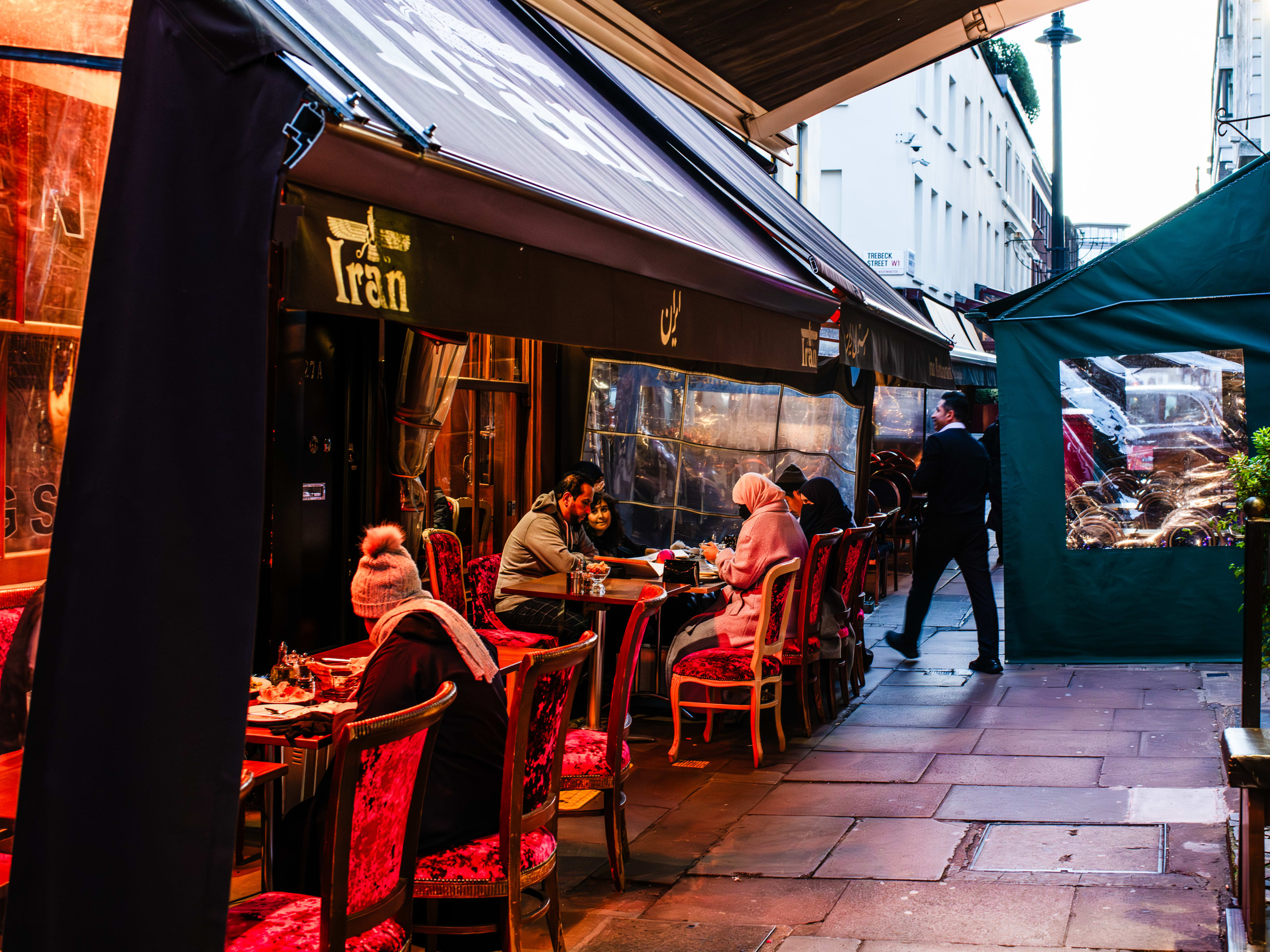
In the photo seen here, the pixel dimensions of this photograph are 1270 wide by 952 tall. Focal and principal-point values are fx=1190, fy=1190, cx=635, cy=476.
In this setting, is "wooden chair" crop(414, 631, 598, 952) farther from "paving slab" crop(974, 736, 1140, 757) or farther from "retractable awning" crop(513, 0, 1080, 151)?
"paving slab" crop(974, 736, 1140, 757)

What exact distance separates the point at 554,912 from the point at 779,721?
9.70ft

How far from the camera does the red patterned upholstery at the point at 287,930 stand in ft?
9.37

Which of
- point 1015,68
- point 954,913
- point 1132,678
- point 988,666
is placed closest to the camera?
point 954,913

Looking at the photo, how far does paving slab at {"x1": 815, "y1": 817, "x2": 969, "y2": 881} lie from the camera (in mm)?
4645

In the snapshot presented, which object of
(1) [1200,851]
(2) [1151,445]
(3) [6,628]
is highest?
(2) [1151,445]

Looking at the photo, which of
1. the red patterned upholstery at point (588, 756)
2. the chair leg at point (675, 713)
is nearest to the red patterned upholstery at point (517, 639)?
the chair leg at point (675, 713)

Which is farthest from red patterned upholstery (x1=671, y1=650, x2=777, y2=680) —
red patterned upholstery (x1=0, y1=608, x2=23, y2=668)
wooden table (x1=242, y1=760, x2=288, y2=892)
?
red patterned upholstery (x1=0, y1=608, x2=23, y2=668)

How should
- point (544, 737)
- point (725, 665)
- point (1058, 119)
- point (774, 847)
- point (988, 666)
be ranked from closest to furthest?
point (544, 737) → point (774, 847) → point (725, 665) → point (988, 666) → point (1058, 119)

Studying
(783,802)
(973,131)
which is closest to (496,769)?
(783,802)

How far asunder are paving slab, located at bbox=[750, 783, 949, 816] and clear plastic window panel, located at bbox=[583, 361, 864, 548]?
468cm

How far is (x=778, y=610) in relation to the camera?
662 centimetres

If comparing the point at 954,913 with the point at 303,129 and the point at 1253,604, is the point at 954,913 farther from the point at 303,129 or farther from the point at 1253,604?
the point at 303,129

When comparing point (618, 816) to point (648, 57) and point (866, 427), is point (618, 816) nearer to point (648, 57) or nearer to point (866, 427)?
point (648, 57)

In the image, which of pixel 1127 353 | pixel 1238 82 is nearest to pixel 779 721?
pixel 1127 353
